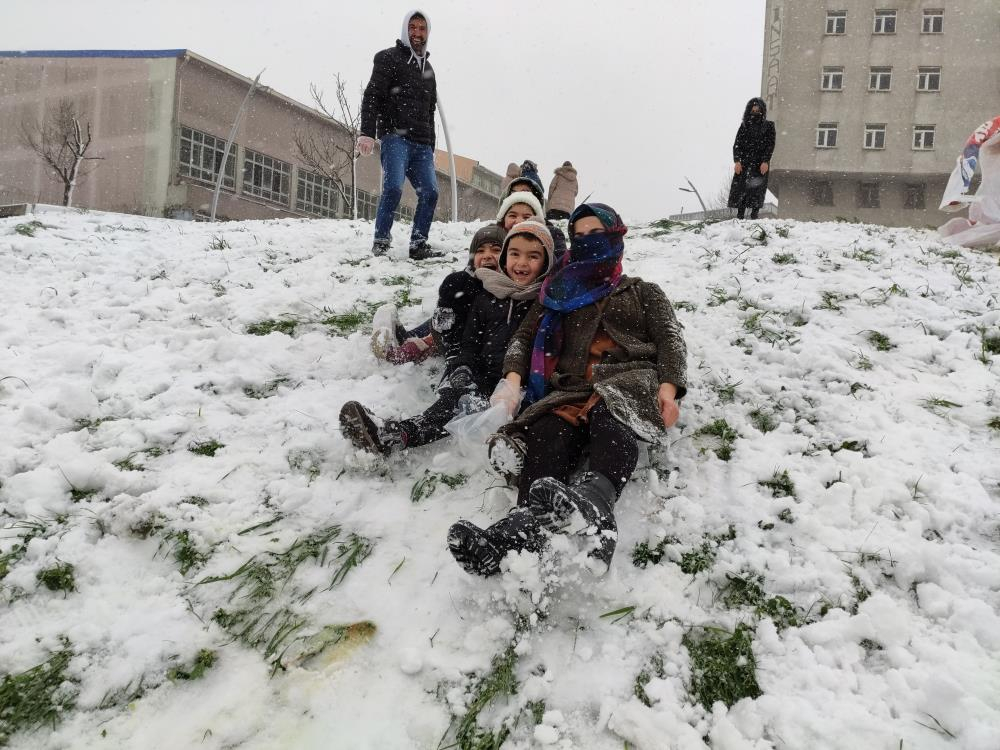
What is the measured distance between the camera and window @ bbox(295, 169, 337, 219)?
27719mm

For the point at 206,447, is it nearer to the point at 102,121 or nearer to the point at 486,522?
the point at 486,522

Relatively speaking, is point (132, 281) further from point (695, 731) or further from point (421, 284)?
point (695, 731)

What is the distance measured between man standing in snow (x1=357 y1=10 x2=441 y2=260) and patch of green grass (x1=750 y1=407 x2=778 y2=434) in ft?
12.4

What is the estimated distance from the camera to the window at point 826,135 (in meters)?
25.8

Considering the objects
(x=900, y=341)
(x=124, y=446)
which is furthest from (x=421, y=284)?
(x=900, y=341)

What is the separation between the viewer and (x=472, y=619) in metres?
1.92

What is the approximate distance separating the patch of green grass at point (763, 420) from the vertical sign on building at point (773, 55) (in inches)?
1102

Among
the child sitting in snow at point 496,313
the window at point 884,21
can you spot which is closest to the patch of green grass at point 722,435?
the child sitting in snow at point 496,313

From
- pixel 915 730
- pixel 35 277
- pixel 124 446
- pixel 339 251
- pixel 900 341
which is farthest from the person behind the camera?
pixel 339 251

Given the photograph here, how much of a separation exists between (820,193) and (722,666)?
30454 millimetres

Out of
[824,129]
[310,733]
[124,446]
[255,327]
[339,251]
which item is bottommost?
[310,733]

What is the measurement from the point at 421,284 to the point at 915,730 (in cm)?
423

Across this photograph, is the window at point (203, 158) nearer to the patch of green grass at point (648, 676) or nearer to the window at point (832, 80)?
the window at point (832, 80)

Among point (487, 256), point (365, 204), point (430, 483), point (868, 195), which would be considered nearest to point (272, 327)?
point (487, 256)
